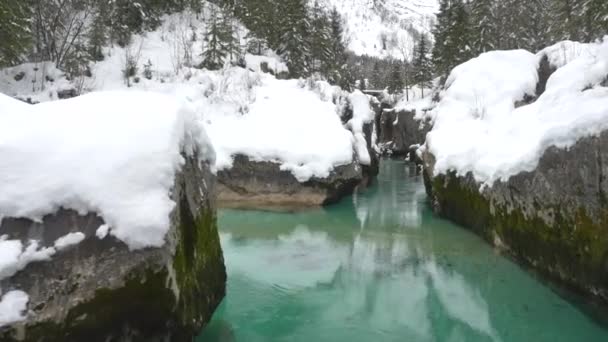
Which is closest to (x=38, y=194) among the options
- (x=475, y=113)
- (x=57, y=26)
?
(x=475, y=113)

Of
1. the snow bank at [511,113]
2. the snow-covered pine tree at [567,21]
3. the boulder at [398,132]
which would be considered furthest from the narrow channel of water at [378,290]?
the snow-covered pine tree at [567,21]

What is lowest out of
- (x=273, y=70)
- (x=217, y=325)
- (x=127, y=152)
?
(x=217, y=325)

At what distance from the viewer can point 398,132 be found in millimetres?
33000

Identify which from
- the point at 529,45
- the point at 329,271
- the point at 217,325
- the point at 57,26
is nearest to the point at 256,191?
the point at 329,271

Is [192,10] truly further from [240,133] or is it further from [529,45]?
[529,45]

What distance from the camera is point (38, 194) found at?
343 cm

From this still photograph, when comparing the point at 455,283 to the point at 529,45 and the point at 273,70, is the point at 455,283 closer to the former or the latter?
the point at 273,70

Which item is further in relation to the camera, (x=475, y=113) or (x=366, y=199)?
(x=366, y=199)

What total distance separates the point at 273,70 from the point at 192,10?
7.57 meters

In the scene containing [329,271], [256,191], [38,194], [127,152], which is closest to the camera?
[38,194]

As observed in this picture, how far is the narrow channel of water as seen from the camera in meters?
5.45

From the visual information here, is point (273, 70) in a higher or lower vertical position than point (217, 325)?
higher

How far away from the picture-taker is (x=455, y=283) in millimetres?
7031

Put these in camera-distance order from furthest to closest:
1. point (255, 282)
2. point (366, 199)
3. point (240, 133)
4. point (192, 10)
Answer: point (192, 10), point (366, 199), point (240, 133), point (255, 282)
